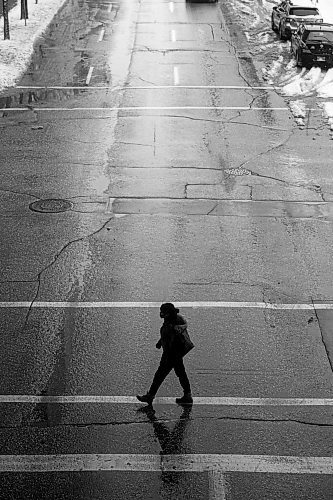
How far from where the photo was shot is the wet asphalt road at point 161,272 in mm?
9344

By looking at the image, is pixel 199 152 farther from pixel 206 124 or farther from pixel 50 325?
pixel 50 325

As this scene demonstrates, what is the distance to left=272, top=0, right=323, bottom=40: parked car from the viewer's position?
3450 centimetres

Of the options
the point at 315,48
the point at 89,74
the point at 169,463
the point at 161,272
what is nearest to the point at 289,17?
the point at 315,48

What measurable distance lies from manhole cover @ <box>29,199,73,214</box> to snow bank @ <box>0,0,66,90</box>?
11.1m

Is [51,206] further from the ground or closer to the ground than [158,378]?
closer to the ground

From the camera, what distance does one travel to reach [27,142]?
21297 millimetres

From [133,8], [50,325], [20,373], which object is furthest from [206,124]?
[133,8]

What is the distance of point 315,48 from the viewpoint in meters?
29.8

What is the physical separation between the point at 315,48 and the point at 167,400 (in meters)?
22.4

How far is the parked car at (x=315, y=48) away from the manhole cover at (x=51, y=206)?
52.2ft

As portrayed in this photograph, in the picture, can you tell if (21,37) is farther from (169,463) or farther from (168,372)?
(169,463)

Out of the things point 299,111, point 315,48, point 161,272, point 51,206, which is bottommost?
point 299,111

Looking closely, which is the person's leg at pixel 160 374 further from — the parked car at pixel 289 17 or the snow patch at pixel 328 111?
the parked car at pixel 289 17

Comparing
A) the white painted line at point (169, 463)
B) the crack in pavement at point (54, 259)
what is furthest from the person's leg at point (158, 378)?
the crack in pavement at point (54, 259)
